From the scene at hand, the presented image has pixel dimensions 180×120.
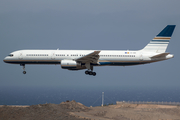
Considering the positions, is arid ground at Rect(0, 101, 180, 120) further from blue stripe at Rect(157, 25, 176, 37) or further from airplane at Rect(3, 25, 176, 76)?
blue stripe at Rect(157, 25, 176, 37)

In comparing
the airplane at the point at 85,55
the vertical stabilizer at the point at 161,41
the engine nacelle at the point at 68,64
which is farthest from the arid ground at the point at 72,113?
the vertical stabilizer at the point at 161,41

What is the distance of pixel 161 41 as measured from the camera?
→ 59.3m

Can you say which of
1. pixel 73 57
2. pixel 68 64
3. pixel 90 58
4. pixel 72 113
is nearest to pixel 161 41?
pixel 90 58

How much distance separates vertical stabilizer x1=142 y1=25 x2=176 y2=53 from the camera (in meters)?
58.7

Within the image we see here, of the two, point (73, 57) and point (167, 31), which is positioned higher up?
point (167, 31)

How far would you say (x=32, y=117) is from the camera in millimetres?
44406

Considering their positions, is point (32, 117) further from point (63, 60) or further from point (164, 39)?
point (164, 39)

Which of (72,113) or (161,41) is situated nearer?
(72,113)

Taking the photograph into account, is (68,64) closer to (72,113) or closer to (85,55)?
(85,55)

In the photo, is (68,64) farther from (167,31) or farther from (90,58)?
(167,31)

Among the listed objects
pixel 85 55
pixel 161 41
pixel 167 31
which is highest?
pixel 167 31

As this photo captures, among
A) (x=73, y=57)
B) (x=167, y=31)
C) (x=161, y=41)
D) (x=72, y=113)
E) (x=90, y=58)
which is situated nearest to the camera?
(x=72, y=113)

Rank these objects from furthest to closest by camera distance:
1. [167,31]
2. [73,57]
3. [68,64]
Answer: [167,31]
[73,57]
[68,64]

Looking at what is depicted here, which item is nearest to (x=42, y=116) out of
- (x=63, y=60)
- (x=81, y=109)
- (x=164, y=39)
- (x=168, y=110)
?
(x=81, y=109)
